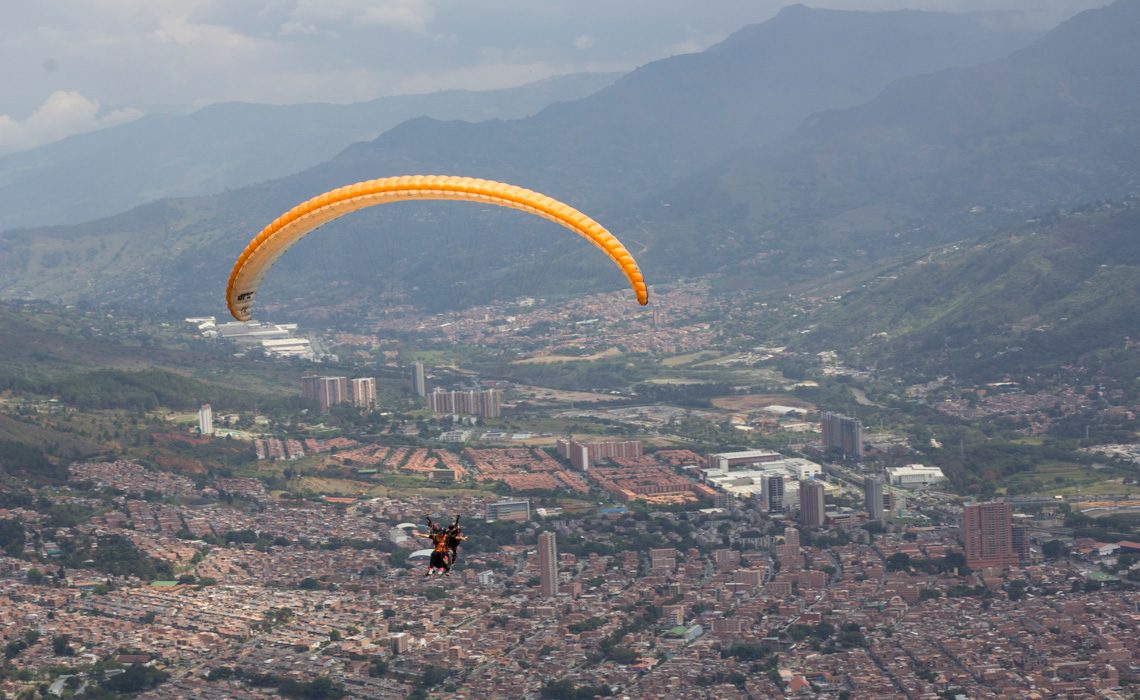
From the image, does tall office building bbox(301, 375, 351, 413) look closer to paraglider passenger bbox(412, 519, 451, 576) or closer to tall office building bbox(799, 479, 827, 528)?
tall office building bbox(799, 479, 827, 528)

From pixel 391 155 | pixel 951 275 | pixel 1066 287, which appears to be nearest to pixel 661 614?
pixel 1066 287

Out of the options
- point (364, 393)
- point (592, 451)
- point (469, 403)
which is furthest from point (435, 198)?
point (364, 393)

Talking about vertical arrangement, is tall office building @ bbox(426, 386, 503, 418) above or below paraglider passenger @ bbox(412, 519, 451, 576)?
above

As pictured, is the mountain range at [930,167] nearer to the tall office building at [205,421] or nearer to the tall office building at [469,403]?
the tall office building at [469,403]

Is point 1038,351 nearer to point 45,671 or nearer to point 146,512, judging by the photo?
point 146,512

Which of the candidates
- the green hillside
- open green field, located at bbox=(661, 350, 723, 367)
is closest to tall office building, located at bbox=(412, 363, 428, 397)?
open green field, located at bbox=(661, 350, 723, 367)

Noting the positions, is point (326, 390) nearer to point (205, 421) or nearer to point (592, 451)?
point (205, 421)

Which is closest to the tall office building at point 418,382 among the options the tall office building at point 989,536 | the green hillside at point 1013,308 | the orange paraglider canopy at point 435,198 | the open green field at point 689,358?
the open green field at point 689,358
